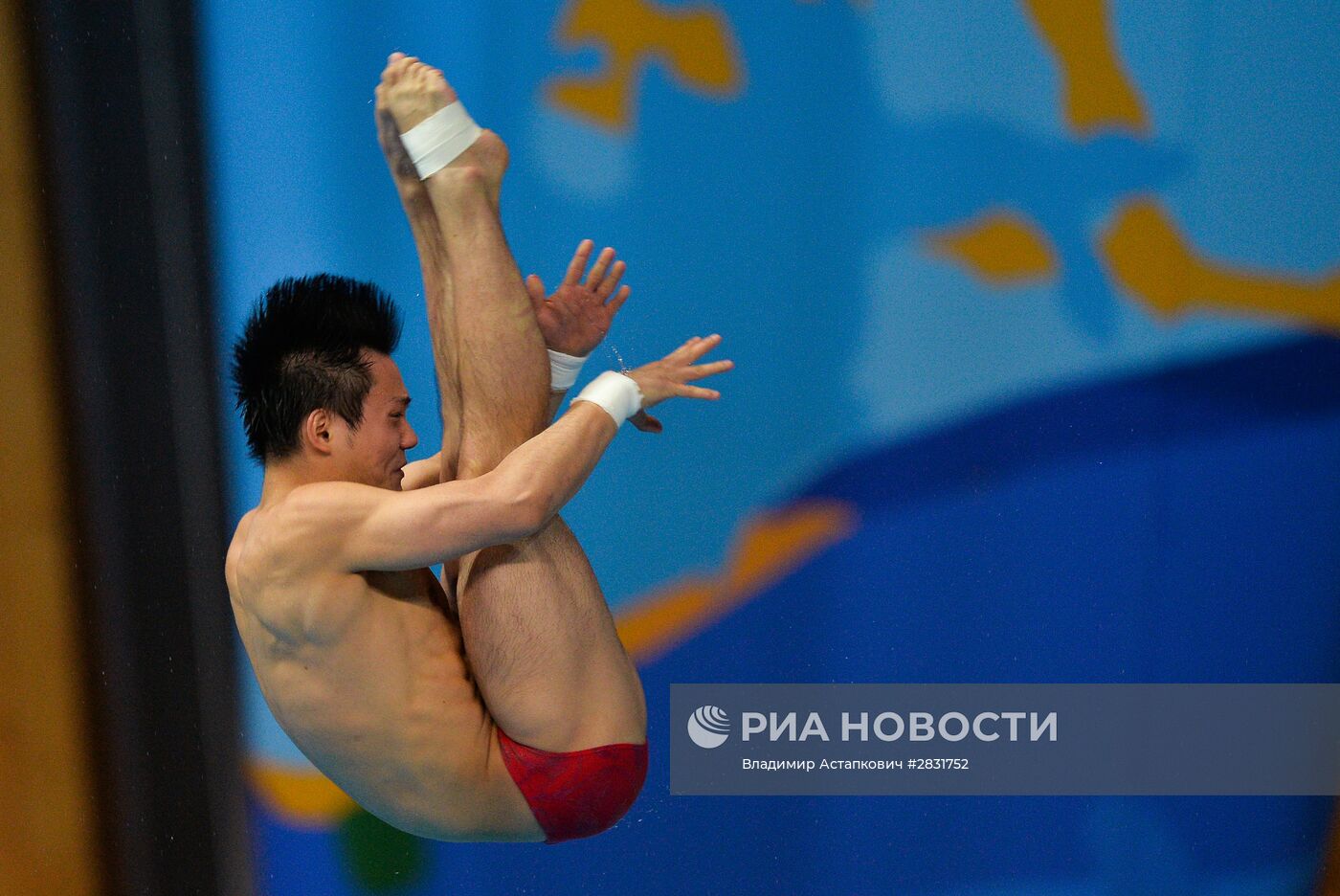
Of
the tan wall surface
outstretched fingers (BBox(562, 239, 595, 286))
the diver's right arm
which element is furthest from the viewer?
the tan wall surface

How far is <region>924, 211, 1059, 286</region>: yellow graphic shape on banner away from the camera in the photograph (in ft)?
8.08

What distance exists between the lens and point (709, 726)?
2.58 meters

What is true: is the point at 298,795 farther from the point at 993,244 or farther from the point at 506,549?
the point at 993,244

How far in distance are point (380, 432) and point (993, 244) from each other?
4.50ft

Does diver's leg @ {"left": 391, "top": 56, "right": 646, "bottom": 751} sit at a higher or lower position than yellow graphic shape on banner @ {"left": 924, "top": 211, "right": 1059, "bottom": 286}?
lower

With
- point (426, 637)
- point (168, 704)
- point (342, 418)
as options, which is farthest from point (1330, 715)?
point (168, 704)

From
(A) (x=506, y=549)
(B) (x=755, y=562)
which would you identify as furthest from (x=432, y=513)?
(B) (x=755, y=562)

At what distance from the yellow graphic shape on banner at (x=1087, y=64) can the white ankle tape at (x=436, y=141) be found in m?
1.34

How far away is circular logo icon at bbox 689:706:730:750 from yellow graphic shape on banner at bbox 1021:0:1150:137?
1345 millimetres

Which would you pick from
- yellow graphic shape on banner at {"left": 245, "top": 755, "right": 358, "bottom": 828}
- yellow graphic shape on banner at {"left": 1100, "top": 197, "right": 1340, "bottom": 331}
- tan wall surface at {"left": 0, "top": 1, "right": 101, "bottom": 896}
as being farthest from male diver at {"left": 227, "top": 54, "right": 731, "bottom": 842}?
yellow graphic shape on banner at {"left": 1100, "top": 197, "right": 1340, "bottom": 331}

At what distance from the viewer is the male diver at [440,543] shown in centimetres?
153

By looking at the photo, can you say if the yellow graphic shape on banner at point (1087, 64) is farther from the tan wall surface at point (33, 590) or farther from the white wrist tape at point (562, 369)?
the tan wall surface at point (33, 590)

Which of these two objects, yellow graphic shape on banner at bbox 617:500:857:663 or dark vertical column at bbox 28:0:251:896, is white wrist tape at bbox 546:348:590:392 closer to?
yellow graphic shape on banner at bbox 617:500:857:663

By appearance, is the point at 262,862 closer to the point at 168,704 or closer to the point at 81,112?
the point at 168,704
